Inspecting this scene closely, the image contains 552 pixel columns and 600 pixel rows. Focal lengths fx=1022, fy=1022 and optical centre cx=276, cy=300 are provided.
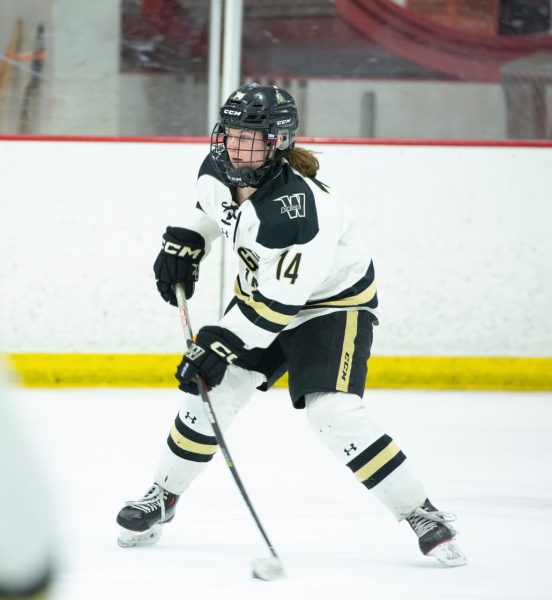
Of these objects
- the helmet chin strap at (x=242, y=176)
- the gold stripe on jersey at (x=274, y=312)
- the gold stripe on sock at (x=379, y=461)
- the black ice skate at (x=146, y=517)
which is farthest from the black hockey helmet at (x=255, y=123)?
the black ice skate at (x=146, y=517)

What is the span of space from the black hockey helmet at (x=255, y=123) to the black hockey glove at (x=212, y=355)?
1.01 ft

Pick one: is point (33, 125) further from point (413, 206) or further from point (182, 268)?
point (182, 268)

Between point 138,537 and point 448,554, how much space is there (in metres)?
0.65

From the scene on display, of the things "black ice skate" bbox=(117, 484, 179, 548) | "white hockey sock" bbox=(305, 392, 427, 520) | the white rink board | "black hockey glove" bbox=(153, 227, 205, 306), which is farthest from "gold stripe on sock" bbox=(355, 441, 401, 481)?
the white rink board

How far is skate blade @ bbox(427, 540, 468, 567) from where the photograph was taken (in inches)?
81.5

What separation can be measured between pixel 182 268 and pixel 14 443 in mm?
1605

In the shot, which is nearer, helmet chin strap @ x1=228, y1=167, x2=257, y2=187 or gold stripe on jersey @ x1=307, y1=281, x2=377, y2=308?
helmet chin strap @ x1=228, y1=167, x2=257, y2=187

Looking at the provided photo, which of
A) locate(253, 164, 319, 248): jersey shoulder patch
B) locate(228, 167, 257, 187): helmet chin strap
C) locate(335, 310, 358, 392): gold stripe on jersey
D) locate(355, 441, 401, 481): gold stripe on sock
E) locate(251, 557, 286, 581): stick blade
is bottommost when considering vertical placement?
locate(251, 557, 286, 581): stick blade

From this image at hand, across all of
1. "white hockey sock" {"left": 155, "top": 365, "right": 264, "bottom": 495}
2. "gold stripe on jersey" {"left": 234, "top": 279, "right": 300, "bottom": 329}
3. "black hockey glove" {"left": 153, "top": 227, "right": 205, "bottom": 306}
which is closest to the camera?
"gold stripe on jersey" {"left": 234, "top": 279, "right": 300, "bottom": 329}

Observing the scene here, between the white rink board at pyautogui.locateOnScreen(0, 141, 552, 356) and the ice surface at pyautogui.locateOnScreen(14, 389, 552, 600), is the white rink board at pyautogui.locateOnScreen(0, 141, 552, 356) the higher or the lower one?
the higher one

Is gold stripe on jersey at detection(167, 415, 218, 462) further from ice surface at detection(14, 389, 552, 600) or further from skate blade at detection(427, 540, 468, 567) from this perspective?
skate blade at detection(427, 540, 468, 567)

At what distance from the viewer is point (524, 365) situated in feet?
13.3

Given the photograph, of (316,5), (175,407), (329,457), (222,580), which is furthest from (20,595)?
(316,5)

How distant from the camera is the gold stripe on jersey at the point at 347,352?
6.73ft
